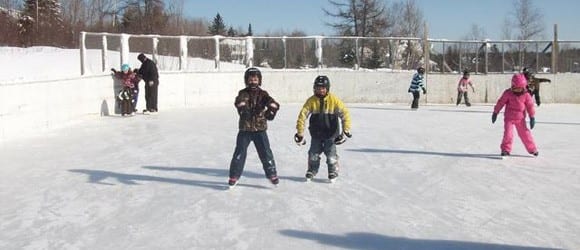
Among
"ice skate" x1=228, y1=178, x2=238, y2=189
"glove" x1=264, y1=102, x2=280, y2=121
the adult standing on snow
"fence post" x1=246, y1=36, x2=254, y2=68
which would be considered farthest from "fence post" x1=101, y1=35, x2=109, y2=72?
"glove" x1=264, y1=102, x2=280, y2=121

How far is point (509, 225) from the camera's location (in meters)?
4.95

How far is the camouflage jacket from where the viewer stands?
6.16m

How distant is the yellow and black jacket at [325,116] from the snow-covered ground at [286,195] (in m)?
0.61

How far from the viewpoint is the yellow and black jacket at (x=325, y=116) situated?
21.5 feet

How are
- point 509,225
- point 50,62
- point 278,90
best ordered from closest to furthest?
point 509,225
point 278,90
point 50,62

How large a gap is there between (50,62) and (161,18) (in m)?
17.3

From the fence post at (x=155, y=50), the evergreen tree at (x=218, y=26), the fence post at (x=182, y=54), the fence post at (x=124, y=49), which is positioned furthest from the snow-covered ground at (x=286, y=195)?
the evergreen tree at (x=218, y=26)

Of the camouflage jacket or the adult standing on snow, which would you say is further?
the adult standing on snow

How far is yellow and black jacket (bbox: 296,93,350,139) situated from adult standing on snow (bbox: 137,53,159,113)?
9463 millimetres

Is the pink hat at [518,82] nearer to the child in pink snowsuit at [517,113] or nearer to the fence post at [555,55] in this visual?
the child in pink snowsuit at [517,113]

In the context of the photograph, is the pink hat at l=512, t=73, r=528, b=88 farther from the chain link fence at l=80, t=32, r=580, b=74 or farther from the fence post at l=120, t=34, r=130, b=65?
the chain link fence at l=80, t=32, r=580, b=74

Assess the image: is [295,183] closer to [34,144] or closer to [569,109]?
[34,144]

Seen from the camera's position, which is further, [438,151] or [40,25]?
[40,25]

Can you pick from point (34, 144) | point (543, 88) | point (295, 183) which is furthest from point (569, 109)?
point (34, 144)
